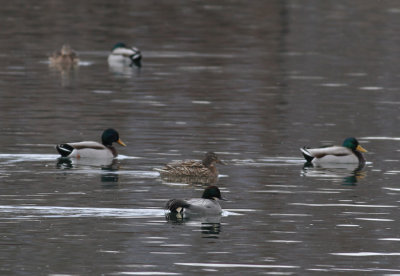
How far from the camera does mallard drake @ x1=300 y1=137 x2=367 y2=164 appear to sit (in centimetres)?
2292

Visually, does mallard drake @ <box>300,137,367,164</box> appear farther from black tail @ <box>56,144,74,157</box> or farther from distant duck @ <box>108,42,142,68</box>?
distant duck @ <box>108,42,142,68</box>

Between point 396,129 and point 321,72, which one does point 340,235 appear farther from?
point 321,72

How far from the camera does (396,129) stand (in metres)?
28.1

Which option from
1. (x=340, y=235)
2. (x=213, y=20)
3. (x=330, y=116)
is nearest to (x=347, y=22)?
(x=213, y=20)

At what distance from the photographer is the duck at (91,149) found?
75.9 ft

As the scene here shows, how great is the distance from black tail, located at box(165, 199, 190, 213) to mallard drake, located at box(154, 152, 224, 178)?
3613 mm

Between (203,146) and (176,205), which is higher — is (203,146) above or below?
above

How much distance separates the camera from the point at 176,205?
1702 centimetres

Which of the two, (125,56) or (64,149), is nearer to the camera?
(64,149)

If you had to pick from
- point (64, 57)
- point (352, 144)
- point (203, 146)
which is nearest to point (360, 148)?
point (352, 144)

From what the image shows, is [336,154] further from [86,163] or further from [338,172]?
[86,163]

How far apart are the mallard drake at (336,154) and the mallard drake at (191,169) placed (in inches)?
98.4

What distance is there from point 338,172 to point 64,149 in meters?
5.30

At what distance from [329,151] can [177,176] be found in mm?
3837
